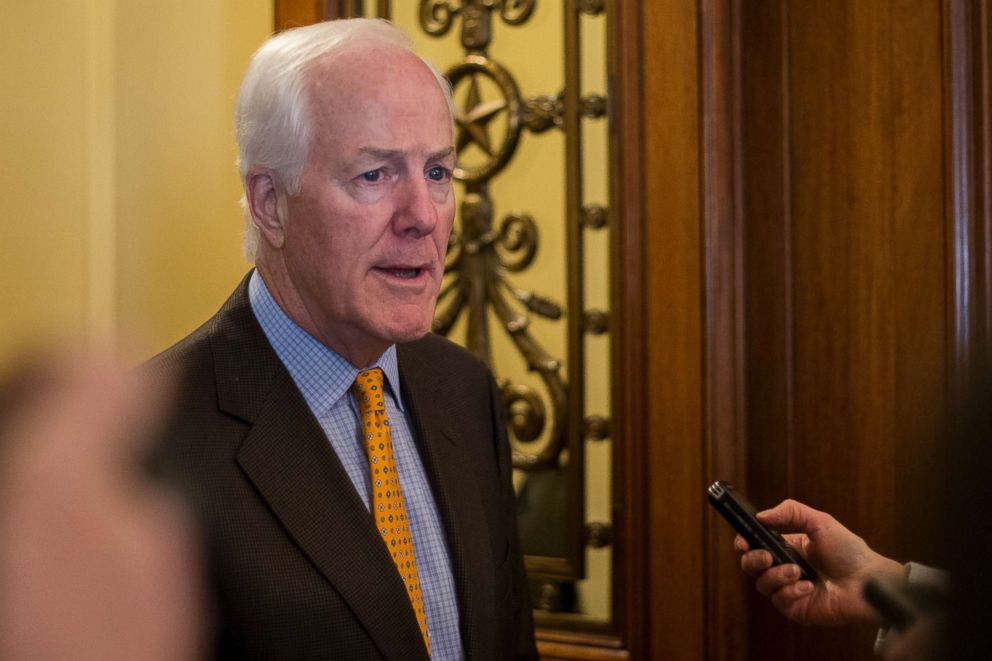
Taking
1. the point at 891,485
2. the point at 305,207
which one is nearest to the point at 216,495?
the point at 305,207

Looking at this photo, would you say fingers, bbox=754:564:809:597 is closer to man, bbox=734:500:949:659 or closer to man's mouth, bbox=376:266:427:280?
man, bbox=734:500:949:659

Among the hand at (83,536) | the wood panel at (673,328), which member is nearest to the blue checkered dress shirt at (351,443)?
the wood panel at (673,328)

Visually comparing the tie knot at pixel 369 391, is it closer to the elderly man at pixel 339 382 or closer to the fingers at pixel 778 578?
the elderly man at pixel 339 382

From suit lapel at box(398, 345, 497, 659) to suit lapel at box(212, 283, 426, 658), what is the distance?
0.12 metres

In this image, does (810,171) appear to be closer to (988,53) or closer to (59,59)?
(988,53)

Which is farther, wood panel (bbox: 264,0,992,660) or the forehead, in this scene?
wood panel (bbox: 264,0,992,660)

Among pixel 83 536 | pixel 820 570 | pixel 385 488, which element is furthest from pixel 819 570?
pixel 83 536

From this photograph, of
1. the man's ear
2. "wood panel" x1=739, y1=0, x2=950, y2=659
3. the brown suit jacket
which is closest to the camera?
the brown suit jacket

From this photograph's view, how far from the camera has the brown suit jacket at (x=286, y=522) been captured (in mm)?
1284

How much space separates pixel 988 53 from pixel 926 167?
20cm

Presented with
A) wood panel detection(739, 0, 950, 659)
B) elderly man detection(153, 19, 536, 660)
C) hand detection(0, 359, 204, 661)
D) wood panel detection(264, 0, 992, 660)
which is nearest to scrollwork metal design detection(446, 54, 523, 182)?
wood panel detection(264, 0, 992, 660)

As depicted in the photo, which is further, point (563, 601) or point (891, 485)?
point (563, 601)

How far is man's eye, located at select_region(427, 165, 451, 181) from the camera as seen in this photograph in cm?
152

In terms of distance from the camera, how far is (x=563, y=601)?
2.11 meters
